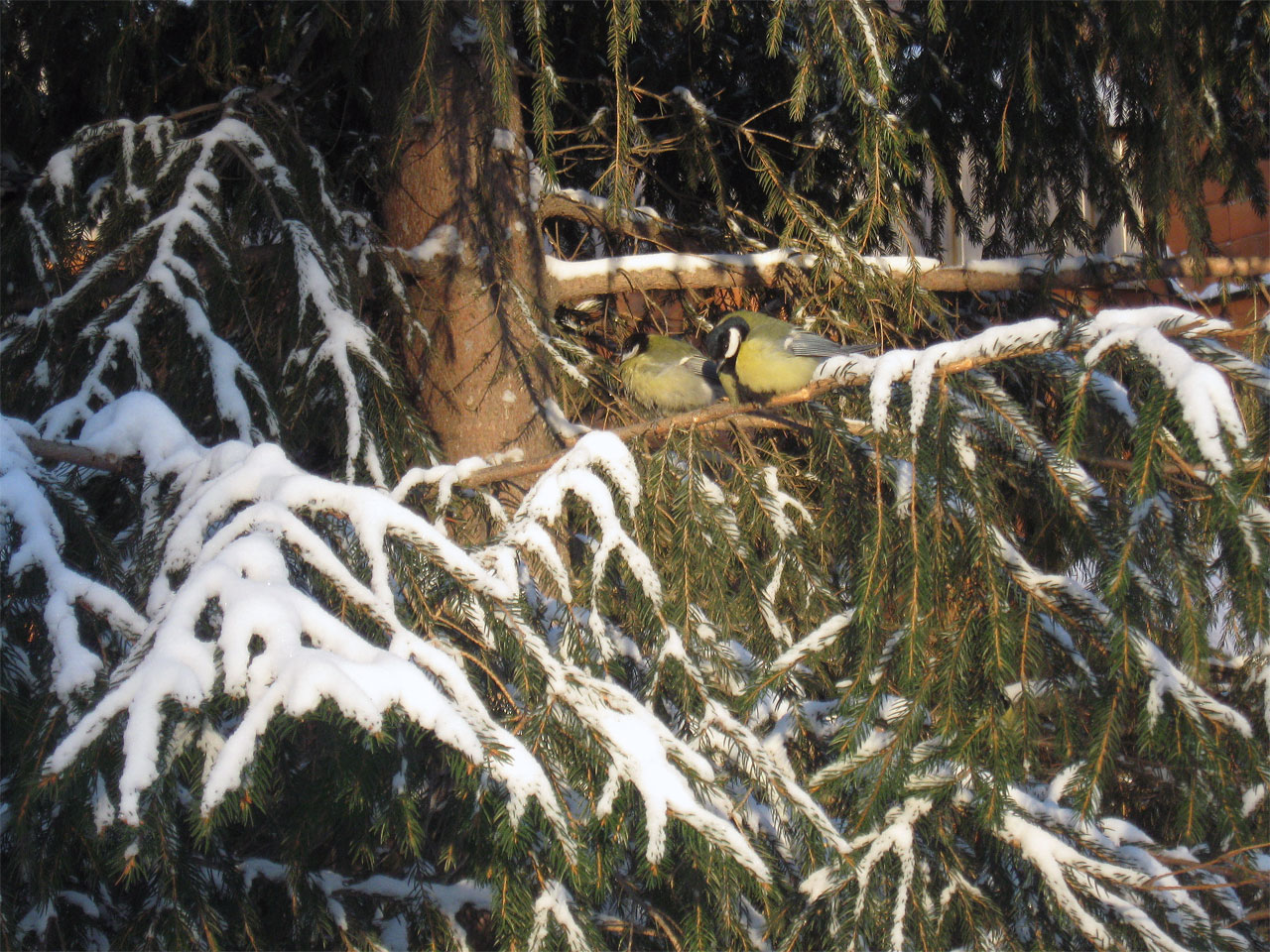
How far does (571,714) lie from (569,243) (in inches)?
112

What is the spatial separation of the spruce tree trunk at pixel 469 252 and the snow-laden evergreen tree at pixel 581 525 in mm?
14

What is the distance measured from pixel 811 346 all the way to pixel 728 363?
423 mm

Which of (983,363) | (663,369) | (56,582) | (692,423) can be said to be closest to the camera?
(56,582)

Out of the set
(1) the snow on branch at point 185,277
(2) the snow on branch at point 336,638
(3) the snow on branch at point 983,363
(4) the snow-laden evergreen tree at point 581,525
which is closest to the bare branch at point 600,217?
(4) the snow-laden evergreen tree at point 581,525

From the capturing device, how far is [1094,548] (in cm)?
172

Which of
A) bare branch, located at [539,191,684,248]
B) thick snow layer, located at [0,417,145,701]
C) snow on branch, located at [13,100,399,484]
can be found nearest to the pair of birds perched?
bare branch, located at [539,191,684,248]

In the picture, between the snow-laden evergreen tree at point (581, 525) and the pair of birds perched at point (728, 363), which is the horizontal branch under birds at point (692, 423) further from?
the pair of birds perched at point (728, 363)

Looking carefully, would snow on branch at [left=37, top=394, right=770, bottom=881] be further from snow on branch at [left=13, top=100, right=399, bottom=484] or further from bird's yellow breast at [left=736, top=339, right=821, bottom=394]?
bird's yellow breast at [left=736, top=339, right=821, bottom=394]

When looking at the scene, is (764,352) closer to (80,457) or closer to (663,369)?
(663,369)

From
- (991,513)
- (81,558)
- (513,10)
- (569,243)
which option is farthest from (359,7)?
(991,513)

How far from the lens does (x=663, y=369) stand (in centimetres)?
362

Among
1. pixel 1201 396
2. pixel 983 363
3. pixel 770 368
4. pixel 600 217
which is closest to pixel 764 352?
pixel 770 368

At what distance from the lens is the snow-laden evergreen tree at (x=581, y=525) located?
1381 millimetres

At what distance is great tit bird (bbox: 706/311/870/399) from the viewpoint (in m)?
2.93
